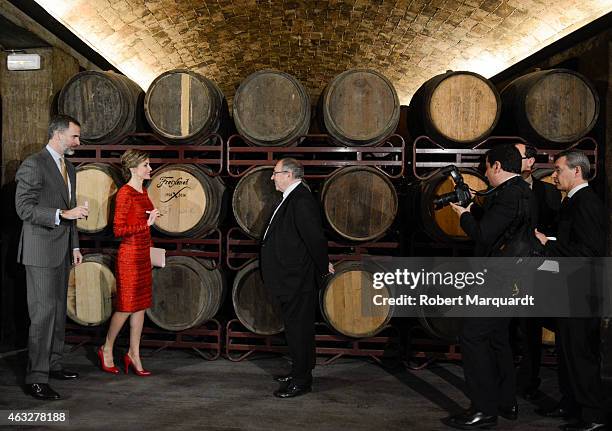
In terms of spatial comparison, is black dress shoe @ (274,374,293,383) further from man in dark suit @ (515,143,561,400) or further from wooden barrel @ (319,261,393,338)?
man in dark suit @ (515,143,561,400)

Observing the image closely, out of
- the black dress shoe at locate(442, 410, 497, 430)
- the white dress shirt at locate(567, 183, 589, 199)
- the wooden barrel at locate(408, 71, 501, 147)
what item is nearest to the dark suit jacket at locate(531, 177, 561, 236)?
the white dress shirt at locate(567, 183, 589, 199)

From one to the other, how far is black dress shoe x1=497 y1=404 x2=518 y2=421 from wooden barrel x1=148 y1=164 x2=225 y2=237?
8.20 feet

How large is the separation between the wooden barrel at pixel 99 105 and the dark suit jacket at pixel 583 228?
3401 millimetres

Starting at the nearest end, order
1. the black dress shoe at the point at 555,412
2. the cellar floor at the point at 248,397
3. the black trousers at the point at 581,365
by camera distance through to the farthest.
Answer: the black trousers at the point at 581,365
the cellar floor at the point at 248,397
the black dress shoe at the point at 555,412

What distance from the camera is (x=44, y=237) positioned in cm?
344

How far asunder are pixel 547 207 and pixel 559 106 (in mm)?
960

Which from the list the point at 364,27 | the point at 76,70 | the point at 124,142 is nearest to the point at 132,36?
the point at 76,70

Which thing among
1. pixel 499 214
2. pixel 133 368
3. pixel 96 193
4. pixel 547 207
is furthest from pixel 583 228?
pixel 96 193

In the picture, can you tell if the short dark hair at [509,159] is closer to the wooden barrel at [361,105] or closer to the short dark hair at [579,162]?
the short dark hair at [579,162]

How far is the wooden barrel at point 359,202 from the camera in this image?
4125 millimetres

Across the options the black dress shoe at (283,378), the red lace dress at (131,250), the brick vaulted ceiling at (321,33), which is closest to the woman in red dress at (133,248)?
the red lace dress at (131,250)

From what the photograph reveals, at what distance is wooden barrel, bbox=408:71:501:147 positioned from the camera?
13.6 ft

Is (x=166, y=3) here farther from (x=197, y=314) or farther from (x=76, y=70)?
(x=197, y=314)

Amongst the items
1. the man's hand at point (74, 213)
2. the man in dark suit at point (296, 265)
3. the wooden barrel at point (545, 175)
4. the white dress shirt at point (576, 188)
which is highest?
the wooden barrel at point (545, 175)
